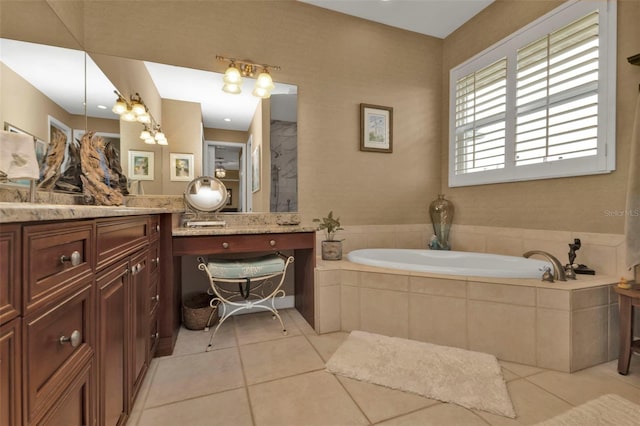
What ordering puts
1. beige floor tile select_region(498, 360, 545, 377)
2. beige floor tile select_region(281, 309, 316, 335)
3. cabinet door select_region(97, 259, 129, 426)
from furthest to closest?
1. beige floor tile select_region(281, 309, 316, 335)
2. beige floor tile select_region(498, 360, 545, 377)
3. cabinet door select_region(97, 259, 129, 426)

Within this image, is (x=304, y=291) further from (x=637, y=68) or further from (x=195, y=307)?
(x=637, y=68)

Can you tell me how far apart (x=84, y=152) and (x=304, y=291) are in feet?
5.84

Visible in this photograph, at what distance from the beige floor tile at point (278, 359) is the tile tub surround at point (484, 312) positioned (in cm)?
27

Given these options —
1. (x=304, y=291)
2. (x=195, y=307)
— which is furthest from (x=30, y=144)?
(x=304, y=291)

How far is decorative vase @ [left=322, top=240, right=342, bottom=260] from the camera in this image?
2.42 meters

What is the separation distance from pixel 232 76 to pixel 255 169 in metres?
0.78

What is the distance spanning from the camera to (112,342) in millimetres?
968

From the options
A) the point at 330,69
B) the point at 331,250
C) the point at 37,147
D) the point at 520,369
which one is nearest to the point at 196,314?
the point at 331,250

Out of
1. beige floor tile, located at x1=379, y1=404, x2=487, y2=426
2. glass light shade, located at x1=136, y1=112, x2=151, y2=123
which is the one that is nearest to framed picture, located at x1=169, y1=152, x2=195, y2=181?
glass light shade, located at x1=136, y1=112, x2=151, y2=123

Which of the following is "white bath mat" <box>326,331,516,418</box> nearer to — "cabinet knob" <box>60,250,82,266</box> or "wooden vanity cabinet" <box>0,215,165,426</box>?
"wooden vanity cabinet" <box>0,215,165,426</box>

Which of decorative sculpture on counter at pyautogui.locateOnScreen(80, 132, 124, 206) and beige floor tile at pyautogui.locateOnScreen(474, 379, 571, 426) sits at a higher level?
decorative sculpture on counter at pyautogui.locateOnScreen(80, 132, 124, 206)

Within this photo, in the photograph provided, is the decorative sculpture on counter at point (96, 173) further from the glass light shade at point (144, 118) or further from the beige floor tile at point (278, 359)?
the beige floor tile at point (278, 359)

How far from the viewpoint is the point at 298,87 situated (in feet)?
8.69

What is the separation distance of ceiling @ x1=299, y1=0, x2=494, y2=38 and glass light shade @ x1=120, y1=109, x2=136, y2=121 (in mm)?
1837
